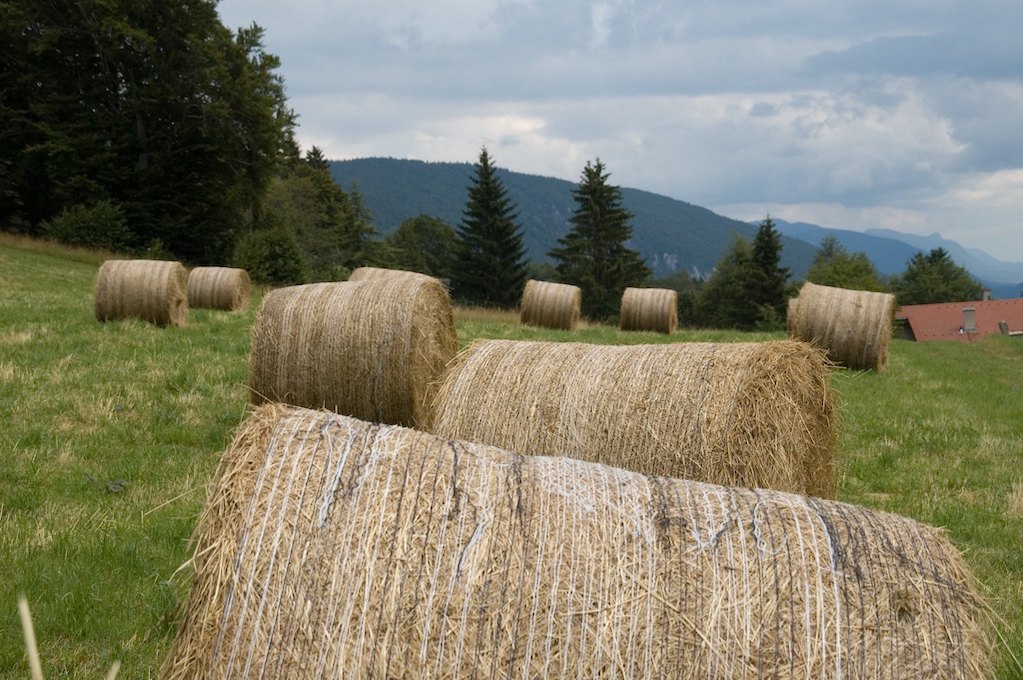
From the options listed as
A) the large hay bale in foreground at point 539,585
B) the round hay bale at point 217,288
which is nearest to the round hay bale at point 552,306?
the round hay bale at point 217,288

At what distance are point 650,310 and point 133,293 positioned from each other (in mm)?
15200

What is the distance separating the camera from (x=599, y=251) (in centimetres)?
8094

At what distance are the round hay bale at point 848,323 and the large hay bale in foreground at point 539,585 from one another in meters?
14.6

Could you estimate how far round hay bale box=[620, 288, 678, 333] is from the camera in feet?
86.0

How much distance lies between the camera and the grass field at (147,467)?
4746 millimetres

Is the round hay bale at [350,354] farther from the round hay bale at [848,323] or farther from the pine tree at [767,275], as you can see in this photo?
the pine tree at [767,275]

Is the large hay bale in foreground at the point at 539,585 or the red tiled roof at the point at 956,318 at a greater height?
the large hay bale in foreground at the point at 539,585

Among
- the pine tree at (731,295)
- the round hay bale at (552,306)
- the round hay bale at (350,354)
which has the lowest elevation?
the pine tree at (731,295)

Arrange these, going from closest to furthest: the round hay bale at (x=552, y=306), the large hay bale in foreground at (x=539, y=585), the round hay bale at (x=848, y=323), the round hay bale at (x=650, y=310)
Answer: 1. the large hay bale in foreground at (x=539, y=585)
2. the round hay bale at (x=848, y=323)
3. the round hay bale at (x=552, y=306)
4. the round hay bale at (x=650, y=310)

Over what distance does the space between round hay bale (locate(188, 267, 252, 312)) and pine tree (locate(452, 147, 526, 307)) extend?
54062mm

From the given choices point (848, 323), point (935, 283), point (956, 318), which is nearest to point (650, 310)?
point (848, 323)

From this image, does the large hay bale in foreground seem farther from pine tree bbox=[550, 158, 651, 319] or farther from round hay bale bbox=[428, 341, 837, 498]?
pine tree bbox=[550, 158, 651, 319]

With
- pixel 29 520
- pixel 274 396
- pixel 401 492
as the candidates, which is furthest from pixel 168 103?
pixel 401 492

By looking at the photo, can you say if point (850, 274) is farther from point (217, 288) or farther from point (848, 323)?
point (217, 288)
